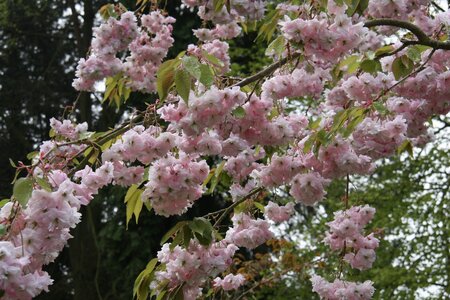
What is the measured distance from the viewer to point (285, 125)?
8.38ft

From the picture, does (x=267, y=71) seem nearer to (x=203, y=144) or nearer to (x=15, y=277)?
(x=203, y=144)

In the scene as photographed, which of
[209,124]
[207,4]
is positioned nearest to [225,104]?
[209,124]

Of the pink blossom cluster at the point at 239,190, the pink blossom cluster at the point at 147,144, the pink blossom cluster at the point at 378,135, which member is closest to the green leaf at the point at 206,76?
the pink blossom cluster at the point at 147,144

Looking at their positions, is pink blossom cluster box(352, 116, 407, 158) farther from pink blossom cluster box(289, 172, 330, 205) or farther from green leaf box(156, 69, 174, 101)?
green leaf box(156, 69, 174, 101)

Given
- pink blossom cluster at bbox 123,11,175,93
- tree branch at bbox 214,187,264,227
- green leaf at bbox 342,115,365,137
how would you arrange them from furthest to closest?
pink blossom cluster at bbox 123,11,175,93
tree branch at bbox 214,187,264,227
green leaf at bbox 342,115,365,137

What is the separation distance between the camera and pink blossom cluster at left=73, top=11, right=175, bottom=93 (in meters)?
3.81

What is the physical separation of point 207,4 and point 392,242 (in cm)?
670

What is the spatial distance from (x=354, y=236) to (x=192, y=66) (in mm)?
1598

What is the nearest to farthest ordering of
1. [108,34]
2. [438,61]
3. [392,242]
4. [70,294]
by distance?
[438,61], [108,34], [392,242], [70,294]

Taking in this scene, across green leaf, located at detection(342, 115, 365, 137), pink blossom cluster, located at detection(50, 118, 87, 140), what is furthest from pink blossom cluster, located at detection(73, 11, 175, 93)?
green leaf, located at detection(342, 115, 365, 137)

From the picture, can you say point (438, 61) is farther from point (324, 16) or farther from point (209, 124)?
point (209, 124)

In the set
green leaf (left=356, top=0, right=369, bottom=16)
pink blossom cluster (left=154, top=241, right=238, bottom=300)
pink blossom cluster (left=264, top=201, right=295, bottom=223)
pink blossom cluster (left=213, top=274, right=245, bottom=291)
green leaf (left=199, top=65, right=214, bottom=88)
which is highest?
green leaf (left=356, top=0, right=369, bottom=16)

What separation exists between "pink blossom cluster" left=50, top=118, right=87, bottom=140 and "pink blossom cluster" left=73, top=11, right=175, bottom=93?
0.96 feet

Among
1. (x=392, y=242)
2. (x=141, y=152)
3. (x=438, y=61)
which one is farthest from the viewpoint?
(x=392, y=242)
